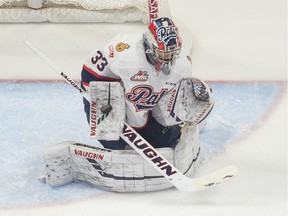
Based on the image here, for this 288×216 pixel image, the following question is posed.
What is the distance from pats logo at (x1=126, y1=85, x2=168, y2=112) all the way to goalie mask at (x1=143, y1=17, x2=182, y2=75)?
116mm

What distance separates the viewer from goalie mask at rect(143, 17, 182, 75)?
270cm

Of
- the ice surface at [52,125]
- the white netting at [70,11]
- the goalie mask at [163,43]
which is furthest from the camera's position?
the white netting at [70,11]

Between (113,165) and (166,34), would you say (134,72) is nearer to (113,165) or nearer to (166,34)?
(166,34)

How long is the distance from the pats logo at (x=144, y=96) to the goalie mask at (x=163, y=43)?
116 mm

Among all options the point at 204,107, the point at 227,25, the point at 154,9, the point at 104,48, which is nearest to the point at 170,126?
the point at 204,107

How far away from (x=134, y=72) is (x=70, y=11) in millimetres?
1507

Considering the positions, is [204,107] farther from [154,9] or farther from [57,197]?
[154,9]

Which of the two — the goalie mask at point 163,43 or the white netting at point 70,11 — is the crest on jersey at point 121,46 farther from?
the white netting at point 70,11

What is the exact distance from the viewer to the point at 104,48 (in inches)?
115

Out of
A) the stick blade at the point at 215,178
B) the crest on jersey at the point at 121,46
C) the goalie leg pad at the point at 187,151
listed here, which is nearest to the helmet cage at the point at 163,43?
the crest on jersey at the point at 121,46

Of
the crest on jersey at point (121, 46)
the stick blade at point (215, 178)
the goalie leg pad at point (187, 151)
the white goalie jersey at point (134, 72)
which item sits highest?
the crest on jersey at point (121, 46)

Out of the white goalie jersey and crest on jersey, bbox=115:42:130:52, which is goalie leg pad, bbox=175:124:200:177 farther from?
crest on jersey, bbox=115:42:130:52

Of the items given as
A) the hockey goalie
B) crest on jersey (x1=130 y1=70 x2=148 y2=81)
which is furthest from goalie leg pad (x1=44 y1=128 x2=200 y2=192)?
crest on jersey (x1=130 y1=70 x2=148 y2=81)

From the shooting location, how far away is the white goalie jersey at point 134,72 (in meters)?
2.81
